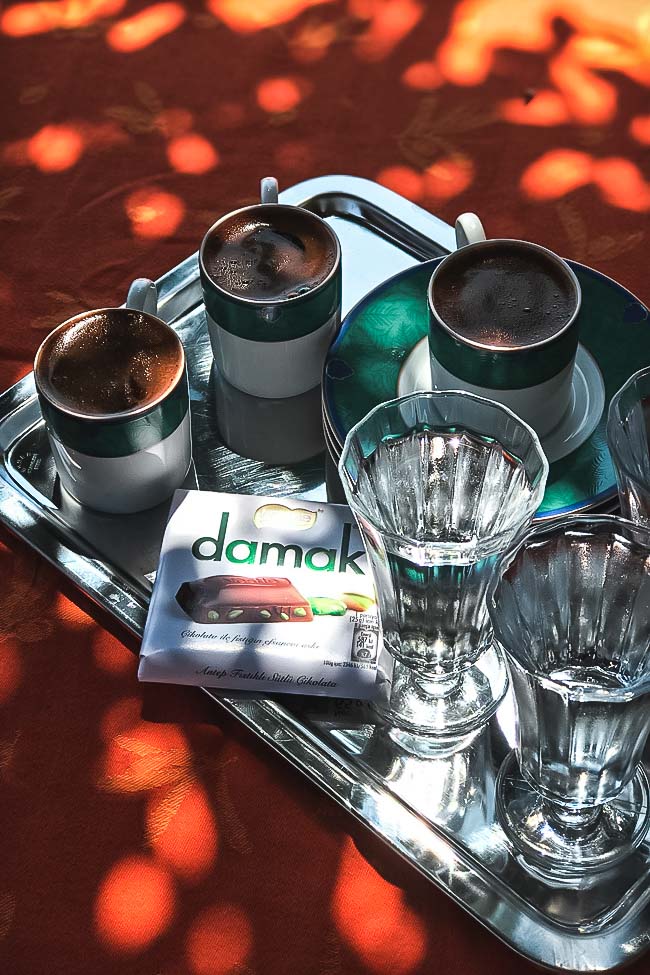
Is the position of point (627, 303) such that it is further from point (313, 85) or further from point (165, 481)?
point (313, 85)

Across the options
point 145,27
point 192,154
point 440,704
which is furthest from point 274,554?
point 145,27

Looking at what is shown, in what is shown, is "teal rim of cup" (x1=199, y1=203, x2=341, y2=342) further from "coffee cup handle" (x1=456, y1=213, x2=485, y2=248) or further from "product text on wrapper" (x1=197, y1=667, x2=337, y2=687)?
"product text on wrapper" (x1=197, y1=667, x2=337, y2=687)

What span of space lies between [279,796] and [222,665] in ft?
0.28

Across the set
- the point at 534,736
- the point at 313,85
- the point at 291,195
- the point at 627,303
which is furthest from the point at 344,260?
the point at 534,736

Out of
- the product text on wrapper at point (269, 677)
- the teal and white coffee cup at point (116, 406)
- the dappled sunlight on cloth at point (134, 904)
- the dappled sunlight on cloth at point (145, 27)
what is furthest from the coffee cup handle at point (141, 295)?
the dappled sunlight on cloth at point (145, 27)

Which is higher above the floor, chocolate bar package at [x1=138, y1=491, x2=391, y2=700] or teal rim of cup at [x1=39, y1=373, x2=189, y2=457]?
teal rim of cup at [x1=39, y1=373, x2=189, y2=457]

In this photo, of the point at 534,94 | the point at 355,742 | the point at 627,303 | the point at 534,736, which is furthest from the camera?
the point at 534,94

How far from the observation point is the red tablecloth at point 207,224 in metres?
0.64

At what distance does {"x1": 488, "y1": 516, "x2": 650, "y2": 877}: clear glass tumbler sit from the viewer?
0.54 m

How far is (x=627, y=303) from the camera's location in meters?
0.80

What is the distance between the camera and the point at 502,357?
69cm

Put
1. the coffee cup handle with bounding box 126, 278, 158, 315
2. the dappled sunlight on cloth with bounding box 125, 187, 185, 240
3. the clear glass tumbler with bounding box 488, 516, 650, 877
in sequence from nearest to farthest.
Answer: the clear glass tumbler with bounding box 488, 516, 650, 877
the coffee cup handle with bounding box 126, 278, 158, 315
the dappled sunlight on cloth with bounding box 125, 187, 185, 240

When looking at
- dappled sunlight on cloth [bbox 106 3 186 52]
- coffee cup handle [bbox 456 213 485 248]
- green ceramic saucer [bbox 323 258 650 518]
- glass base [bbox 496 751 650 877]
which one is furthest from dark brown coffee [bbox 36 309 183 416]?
dappled sunlight on cloth [bbox 106 3 186 52]

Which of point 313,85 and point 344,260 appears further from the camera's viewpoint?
point 313,85
